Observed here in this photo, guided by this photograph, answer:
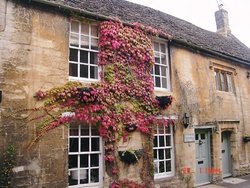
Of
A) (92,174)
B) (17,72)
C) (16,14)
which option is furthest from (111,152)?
(16,14)

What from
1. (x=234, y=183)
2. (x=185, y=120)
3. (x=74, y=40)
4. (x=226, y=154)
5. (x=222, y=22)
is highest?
(x=222, y=22)

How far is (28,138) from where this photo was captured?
21.2 ft

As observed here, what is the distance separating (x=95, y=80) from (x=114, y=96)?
805 millimetres

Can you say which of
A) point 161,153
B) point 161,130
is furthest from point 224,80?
point 161,153

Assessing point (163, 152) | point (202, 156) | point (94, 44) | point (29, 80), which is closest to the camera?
point (29, 80)

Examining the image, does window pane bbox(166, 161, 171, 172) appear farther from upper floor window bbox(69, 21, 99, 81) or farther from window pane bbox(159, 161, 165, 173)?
upper floor window bbox(69, 21, 99, 81)

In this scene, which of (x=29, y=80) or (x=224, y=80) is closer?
(x=29, y=80)

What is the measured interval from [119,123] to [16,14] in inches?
172

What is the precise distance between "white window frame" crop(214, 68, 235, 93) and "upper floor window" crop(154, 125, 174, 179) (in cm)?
440

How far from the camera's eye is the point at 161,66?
32.9ft

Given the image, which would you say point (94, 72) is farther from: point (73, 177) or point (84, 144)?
point (73, 177)

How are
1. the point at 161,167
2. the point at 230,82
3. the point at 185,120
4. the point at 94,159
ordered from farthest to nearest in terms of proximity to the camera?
the point at 230,82, the point at 185,120, the point at 161,167, the point at 94,159

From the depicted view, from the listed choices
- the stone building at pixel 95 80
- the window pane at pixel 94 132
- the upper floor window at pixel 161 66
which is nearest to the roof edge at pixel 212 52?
the stone building at pixel 95 80

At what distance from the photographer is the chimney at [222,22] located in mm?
18092
